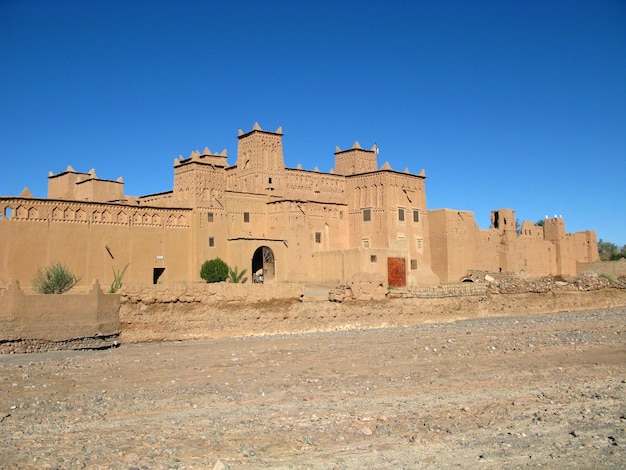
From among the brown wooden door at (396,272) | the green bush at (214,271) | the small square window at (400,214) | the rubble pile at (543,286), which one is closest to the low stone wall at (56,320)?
the green bush at (214,271)

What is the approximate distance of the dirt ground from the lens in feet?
26.3

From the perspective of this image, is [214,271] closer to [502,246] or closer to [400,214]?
[400,214]

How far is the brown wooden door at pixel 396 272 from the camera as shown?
34.3 meters

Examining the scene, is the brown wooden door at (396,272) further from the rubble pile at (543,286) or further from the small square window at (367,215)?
the rubble pile at (543,286)

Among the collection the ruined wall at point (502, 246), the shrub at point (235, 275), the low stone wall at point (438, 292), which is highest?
the ruined wall at point (502, 246)

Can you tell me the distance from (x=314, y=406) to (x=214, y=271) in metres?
21.1

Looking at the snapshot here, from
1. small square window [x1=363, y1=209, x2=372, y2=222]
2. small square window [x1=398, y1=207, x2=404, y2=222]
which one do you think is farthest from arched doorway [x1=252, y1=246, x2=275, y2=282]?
small square window [x1=398, y1=207, x2=404, y2=222]

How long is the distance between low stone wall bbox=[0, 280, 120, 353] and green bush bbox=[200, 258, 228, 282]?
45.4 feet

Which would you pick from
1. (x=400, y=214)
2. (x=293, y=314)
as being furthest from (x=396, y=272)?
(x=293, y=314)

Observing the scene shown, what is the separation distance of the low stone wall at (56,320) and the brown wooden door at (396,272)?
65.5 ft

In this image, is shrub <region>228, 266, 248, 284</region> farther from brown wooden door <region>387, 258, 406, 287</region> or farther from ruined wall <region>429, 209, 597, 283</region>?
ruined wall <region>429, 209, 597, 283</region>

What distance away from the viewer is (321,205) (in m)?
37.9

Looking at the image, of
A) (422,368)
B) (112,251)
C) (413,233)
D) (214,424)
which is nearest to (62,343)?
(214,424)

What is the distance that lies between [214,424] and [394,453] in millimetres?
2815
